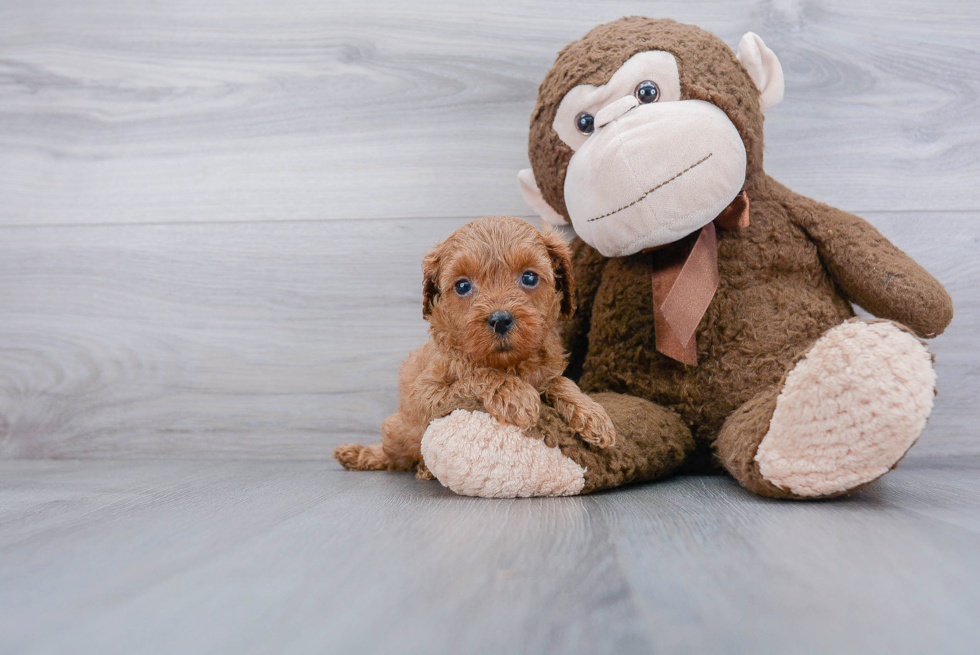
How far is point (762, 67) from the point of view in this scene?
90cm

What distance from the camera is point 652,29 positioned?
2.86 feet

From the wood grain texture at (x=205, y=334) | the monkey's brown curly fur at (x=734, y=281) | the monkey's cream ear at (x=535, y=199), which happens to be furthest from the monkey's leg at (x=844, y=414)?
the wood grain texture at (x=205, y=334)

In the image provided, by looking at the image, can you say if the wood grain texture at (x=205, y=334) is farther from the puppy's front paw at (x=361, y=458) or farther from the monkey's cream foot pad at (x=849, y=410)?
the monkey's cream foot pad at (x=849, y=410)

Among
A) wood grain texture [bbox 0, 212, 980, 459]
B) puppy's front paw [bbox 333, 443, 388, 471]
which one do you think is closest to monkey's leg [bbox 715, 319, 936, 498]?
puppy's front paw [bbox 333, 443, 388, 471]

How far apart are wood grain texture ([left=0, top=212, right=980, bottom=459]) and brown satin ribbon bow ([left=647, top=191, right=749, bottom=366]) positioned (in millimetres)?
462

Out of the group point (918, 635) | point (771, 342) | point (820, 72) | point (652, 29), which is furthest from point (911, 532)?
point (820, 72)

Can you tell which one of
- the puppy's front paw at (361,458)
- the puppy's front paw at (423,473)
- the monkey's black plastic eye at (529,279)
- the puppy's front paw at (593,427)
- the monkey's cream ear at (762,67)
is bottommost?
the puppy's front paw at (361,458)

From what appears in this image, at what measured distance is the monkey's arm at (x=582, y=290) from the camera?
3.25ft

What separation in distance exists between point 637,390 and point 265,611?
1.97 ft

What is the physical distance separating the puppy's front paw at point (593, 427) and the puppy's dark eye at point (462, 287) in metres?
0.18

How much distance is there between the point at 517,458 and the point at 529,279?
A: 0.66 feet

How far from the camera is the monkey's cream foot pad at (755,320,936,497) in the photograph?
63 centimetres

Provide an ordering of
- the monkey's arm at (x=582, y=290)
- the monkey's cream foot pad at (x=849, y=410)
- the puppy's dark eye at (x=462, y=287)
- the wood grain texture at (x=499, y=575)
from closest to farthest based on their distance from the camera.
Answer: the wood grain texture at (x=499, y=575) < the monkey's cream foot pad at (x=849, y=410) < the puppy's dark eye at (x=462, y=287) < the monkey's arm at (x=582, y=290)

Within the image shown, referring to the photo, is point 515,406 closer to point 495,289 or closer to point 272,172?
point 495,289
